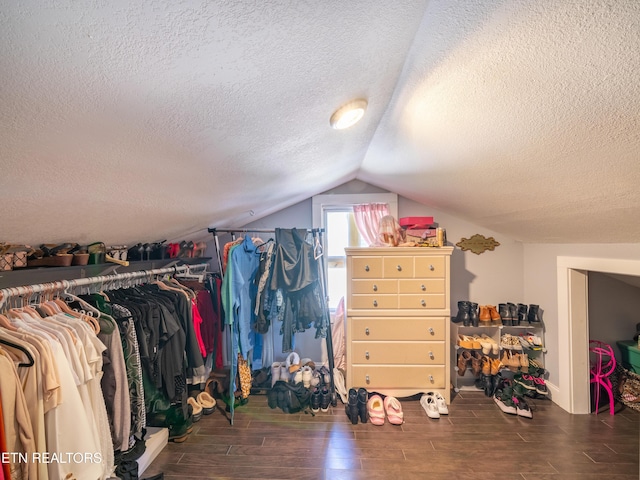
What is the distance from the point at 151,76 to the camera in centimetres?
68

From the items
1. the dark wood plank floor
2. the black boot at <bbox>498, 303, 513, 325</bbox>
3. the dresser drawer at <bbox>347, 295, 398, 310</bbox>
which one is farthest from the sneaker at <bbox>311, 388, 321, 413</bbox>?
the black boot at <bbox>498, 303, 513, 325</bbox>

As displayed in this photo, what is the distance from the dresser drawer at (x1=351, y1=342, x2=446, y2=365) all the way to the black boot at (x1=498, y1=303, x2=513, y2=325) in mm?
774

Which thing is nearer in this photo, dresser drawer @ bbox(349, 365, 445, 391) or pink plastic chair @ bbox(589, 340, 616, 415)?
pink plastic chair @ bbox(589, 340, 616, 415)

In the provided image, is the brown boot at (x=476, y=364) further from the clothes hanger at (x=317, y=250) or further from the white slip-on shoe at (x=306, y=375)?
the clothes hanger at (x=317, y=250)

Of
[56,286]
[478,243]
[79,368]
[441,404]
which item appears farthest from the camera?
[478,243]

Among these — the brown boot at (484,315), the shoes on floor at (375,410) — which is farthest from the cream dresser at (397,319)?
the brown boot at (484,315)

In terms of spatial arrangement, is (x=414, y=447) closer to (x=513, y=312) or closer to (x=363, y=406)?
(x=363, y=406)

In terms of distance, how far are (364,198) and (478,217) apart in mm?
1176

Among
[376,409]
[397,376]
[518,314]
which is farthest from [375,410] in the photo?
[518,314]

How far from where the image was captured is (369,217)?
3.30m

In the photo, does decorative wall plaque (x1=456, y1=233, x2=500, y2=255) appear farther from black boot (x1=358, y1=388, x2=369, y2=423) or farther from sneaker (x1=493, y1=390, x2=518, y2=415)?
black boot (x1=358, y1=388, x2=369, y2=423)

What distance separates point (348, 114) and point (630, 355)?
136 inches

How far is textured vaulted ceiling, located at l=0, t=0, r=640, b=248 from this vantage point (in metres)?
0.59

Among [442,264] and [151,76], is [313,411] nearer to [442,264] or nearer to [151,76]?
[442,264]
